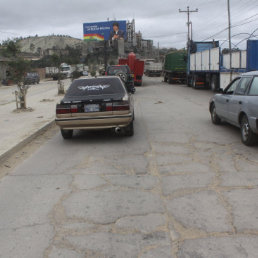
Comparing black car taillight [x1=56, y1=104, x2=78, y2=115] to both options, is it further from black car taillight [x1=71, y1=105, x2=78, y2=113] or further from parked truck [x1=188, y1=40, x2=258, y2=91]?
parked truck [x1=188, y1=40, x2=258, y2=91]

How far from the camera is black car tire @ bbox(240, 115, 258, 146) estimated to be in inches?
300

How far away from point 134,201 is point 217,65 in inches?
766

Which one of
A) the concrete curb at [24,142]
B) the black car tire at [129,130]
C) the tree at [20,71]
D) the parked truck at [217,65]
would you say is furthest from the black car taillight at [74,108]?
the tree at [20,71]

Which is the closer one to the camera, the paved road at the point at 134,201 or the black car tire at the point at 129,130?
the paved road at the point at 134,201

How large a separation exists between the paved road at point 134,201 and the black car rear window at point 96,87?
1.47 meters

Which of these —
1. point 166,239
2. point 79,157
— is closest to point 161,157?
point 79,157

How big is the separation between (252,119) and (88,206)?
4.23m

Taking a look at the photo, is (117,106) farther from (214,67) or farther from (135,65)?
(135,65)

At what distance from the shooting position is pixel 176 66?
1443 inches

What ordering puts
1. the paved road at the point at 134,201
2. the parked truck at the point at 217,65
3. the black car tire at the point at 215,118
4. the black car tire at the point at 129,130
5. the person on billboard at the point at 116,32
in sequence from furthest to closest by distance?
the person on billboard at the point at 116,32 < the parked truck at the point at 217,65 < the black car tire at the point at 215,118 < the black car tire at the point at 129,130 < the paved road at the point at 134,201

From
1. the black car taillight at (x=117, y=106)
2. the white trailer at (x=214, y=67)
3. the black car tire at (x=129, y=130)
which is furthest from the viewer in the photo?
the white trailer at (x=214, y=67)

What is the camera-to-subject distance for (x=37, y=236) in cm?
392

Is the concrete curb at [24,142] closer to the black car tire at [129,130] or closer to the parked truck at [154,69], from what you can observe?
the black car tire at [129,130]

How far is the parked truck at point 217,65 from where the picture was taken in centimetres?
1775
